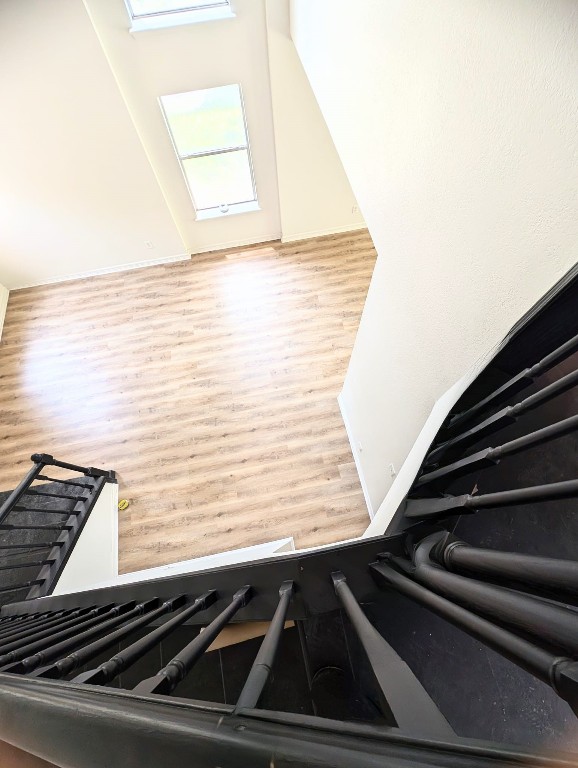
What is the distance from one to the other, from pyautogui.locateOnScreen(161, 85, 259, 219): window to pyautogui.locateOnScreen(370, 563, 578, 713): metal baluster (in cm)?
437

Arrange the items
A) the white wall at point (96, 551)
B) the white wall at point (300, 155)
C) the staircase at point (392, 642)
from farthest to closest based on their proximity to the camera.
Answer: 1. the white wall at point (300, 155)
2. the white wall at point (96, 551)
3. the staircase at point (392, 642)

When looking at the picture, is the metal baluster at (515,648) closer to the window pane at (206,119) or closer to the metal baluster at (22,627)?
the metal baluster at (22,627)

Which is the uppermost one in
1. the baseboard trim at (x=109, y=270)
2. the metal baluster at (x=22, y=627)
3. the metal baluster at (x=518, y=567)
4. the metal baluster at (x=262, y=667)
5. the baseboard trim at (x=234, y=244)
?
the baseboard trim at (x=234, y=244)

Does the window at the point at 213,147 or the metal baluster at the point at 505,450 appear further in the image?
the window at the point at 213,147

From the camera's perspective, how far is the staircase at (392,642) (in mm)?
347

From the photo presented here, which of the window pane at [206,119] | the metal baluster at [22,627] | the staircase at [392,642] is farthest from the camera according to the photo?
the window pane at [206,119]

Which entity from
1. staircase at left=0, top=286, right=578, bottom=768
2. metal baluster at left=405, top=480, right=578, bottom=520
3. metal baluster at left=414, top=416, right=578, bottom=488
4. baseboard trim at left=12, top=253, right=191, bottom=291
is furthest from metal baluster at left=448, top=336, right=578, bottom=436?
baseboard trim at left=12, top=253, right=191, bottom=291

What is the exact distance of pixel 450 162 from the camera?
1139 millimetres

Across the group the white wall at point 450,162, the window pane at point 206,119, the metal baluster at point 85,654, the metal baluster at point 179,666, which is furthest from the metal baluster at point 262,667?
the window pane at point 206,119

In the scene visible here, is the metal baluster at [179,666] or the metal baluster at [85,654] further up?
the metal baluster at [85,654]

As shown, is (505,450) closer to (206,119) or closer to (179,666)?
(179,666)

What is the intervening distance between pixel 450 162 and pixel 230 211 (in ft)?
13.1

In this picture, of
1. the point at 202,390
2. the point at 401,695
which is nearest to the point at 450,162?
the point at 401,695

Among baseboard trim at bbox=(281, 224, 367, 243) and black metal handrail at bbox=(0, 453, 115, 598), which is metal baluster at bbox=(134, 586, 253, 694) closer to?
black metal handrail at bbox=(0, 453, 115, 598)
